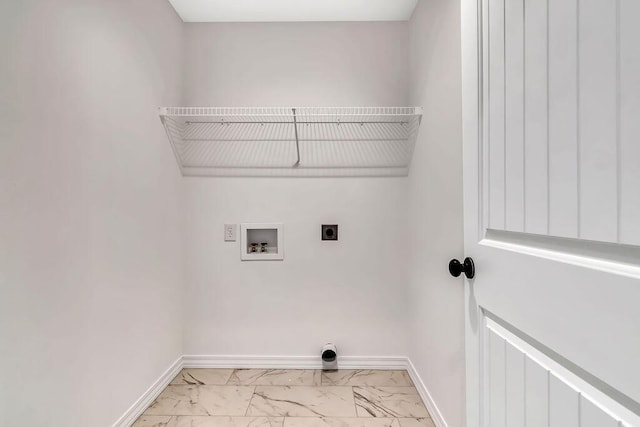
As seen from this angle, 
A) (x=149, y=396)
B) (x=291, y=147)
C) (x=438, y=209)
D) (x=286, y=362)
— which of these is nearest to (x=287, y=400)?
(x=286, y=362)

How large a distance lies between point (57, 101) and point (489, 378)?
1680 mm

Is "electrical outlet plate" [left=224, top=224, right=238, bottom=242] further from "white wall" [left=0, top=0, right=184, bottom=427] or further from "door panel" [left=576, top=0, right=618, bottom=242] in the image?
"door panel" [left=576, top=0, right=618, bottom=242]

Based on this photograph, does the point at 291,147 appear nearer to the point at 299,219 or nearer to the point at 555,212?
the point at 299,219

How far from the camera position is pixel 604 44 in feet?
1.48

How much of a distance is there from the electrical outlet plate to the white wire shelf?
1.20 feet

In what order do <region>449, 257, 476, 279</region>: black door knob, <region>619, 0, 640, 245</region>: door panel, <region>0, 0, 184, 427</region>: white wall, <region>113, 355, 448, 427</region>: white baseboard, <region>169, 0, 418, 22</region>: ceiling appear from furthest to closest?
<region>113, 355, 448, 427</region>: white baseboard, <region>169, 0, 418, 22</region>: ceiling, <region>0, 0, 184, 427</region>: white wall, <region>449, 257, 476, 279</region>: black door knob, <region>619, 0, 640, 245</region>: door panel

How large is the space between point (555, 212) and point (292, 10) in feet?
6.64

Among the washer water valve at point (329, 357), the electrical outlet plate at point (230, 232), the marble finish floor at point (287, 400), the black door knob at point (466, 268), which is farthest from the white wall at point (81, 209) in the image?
the black door knob at point (466, 268)

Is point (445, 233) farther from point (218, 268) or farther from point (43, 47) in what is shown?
point (43, 47)

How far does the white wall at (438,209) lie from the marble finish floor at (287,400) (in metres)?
0.22

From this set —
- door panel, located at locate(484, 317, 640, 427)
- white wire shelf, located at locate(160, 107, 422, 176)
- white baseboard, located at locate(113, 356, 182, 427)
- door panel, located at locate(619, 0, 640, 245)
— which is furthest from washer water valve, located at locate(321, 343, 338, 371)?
door panel, located at locate(619, 0, 640, 245)

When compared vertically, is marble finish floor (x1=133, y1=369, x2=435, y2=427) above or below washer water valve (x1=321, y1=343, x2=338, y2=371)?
below

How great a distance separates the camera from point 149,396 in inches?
64.2

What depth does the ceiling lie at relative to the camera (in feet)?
6.11
